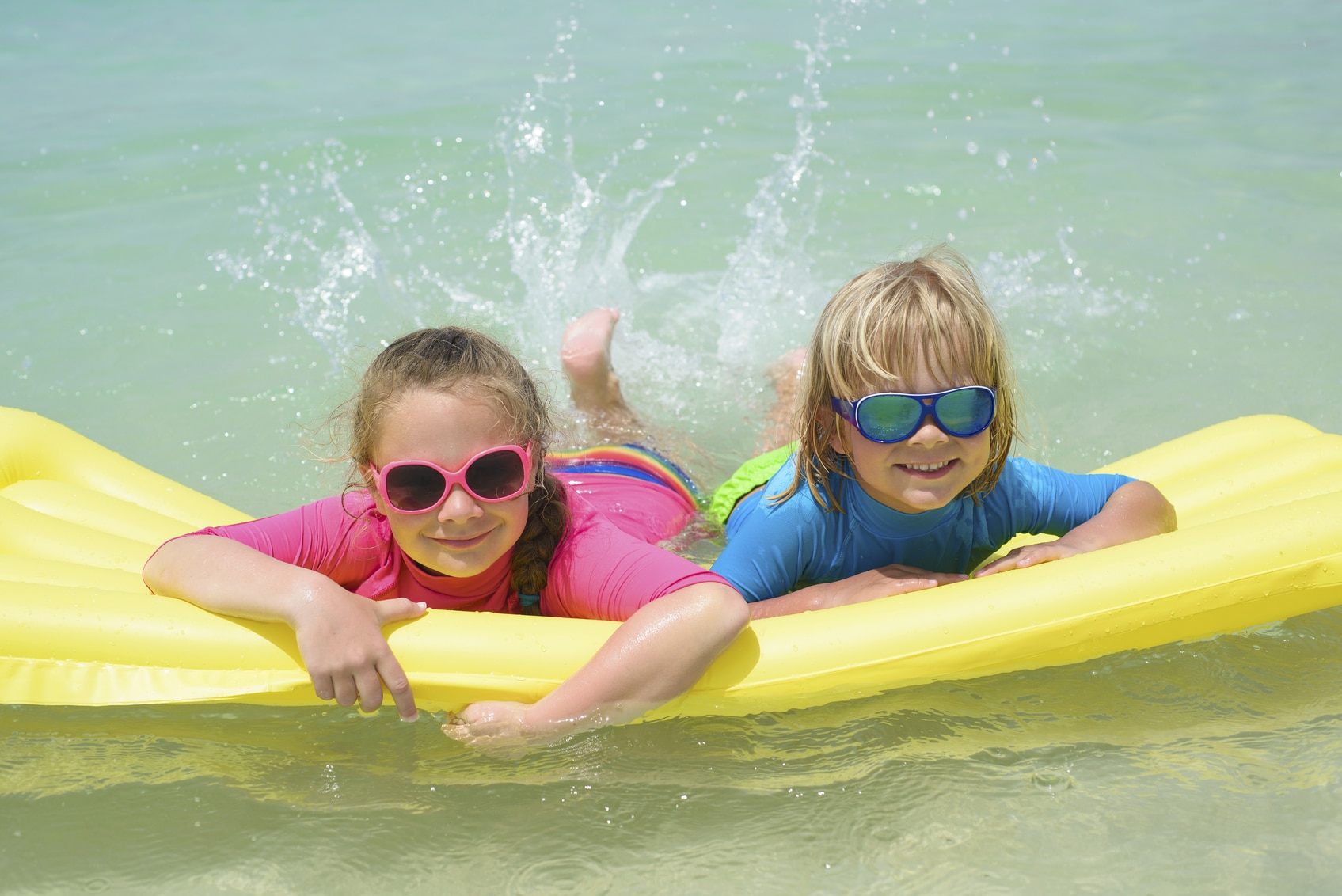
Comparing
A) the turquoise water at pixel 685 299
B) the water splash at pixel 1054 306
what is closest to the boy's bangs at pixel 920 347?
the turquoise water at pixel 685 299

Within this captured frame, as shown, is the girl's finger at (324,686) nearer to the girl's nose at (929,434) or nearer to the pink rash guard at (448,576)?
the pink rash guard at (448,576)

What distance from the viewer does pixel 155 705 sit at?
218cm

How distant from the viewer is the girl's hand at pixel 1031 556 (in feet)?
7.41

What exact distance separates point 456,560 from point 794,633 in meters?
0.61

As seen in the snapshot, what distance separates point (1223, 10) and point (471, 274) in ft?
23.1

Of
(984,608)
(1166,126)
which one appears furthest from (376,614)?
(1166,126)

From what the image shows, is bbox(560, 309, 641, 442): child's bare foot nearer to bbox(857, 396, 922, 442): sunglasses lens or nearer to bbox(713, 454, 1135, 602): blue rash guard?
bbox(713, 454, 1135, 602): blue rash guard

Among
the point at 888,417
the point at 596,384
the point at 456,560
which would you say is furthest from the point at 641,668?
the point at 596,384

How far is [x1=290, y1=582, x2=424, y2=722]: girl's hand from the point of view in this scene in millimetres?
1939

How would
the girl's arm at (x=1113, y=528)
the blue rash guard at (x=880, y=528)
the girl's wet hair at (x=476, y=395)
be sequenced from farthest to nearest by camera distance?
1. the blue rash guard at (x=880, y=528)
2. the girl's arm at (x=1113, y=528)
3. the girl's wet hair at (x=476, y=395)

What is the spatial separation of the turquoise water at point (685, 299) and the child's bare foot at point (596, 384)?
0.77 feet

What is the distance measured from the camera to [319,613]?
1947mm

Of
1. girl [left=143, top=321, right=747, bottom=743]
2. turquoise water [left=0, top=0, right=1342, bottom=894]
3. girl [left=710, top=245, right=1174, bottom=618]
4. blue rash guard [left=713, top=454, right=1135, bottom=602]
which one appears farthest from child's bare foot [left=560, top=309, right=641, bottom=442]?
girl [left=143, top=321, right=747, bottom=743]

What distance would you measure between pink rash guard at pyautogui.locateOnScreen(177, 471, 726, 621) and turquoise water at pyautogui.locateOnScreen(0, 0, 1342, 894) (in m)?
0.27
